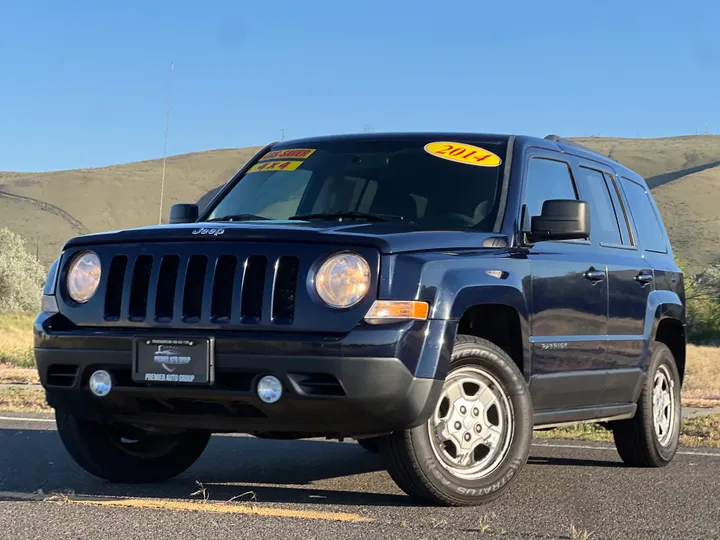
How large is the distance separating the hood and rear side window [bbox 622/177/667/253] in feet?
7.90

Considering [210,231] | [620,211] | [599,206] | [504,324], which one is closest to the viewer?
[210,231]

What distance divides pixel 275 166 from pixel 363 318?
2.36 m

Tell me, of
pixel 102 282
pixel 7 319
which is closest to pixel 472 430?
pixel 102 282

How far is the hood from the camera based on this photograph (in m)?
5.44

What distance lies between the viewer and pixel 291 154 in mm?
7496

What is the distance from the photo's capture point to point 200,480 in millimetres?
6762

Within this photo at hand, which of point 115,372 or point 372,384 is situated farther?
point 115,372

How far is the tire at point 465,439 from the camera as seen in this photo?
545cm

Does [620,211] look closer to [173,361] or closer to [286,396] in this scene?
[286,396]

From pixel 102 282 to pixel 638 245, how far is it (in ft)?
12.7

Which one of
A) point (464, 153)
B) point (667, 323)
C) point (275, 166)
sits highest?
point (464, 153)

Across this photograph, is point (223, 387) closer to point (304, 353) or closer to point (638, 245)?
point (304, 353)

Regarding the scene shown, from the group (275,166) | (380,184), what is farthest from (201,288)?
(275,166)

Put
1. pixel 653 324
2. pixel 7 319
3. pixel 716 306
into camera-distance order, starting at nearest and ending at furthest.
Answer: pixel 653 324, pixel 7 319, pixel 716 306
